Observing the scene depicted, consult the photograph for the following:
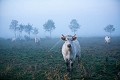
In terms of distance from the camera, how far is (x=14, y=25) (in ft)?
303

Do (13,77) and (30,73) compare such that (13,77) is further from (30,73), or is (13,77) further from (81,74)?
(81,74)

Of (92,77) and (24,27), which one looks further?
(24,27)

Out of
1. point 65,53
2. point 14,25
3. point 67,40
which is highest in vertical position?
point 14,25

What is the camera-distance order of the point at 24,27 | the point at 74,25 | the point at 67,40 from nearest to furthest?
1. the point at 67,40
2. the point at 24,27
3. the point at 74,25

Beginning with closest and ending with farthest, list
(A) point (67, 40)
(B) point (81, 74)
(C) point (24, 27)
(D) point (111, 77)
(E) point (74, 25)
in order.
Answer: (D) point (111, 77)
(B) point (81, 74)
(A) point (67, 40)
(C) point (24, 27)
(E) point (74, 25)

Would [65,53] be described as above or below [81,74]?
above

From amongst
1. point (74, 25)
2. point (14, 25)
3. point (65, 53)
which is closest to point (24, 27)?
point (14, 25)

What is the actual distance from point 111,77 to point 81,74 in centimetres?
198

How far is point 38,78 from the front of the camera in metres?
11.2

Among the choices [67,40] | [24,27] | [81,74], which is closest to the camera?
[81,74]

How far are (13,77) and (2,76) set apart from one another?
2.55 ft

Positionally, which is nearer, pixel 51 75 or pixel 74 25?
pixel 51 75

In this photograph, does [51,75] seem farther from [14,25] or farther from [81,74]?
[14,25]

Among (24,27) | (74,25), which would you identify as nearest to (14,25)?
(24,27)
